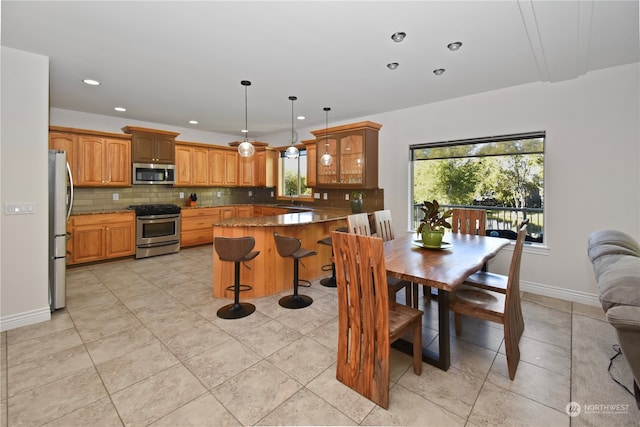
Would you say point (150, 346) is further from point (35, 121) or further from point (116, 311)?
point (35, 121)

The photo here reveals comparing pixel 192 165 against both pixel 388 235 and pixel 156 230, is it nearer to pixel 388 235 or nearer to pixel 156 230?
pixel 156 230

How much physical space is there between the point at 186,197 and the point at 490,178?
6.03 m

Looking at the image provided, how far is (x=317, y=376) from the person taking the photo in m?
2.08

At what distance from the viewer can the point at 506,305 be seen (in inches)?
80.0

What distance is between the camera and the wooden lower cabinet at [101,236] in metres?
4.71

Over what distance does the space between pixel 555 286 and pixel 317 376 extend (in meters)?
3.29

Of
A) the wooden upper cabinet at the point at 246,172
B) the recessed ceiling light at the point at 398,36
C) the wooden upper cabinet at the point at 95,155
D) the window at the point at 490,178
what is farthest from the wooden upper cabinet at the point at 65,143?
the window at the point at 490,178

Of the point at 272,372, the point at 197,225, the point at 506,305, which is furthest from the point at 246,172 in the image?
the point at 506,305

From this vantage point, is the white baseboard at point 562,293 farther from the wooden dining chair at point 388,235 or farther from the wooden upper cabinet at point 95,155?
the wooden upper cabinet at point 95,155

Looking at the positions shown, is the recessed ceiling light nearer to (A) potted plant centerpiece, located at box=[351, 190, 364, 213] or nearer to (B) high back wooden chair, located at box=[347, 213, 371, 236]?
(B) high back wooden chair, located at box=[347, 213, 371, 236]

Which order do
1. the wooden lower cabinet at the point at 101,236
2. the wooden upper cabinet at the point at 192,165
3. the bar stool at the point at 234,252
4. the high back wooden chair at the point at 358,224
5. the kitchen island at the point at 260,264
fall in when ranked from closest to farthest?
the bar stool at the point at 234,252
the high back wooden chair at the point at 358,224
the kitchen island at the point at 260,264
the wooden lower cabinet at the point at 101,236
the wooden upper cabinet at the point at 192,165

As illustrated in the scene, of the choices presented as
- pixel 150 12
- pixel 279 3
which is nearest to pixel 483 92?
pixel 279 3

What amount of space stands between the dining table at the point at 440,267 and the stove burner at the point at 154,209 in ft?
15.0

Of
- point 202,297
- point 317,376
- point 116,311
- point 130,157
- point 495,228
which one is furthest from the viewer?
point 130,157
